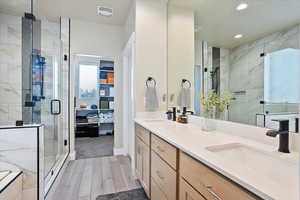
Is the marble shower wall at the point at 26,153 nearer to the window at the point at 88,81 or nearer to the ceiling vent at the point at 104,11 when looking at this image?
the ceiling vent at the point at 104,11

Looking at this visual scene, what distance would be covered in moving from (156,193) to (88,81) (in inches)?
173

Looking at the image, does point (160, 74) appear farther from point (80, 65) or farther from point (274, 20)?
point (80, 65)

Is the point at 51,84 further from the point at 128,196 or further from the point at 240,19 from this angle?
the point at 240,19

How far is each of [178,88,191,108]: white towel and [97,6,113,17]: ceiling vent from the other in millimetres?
1934

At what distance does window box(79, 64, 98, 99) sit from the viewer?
508cm

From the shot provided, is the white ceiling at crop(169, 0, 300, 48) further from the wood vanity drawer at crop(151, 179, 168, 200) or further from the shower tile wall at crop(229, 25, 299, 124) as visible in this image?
the wood vanity drawer at crop(151, 179, 168, 200)

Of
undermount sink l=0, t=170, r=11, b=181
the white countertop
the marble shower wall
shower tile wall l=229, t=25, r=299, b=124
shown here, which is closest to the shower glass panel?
the marble shower wall

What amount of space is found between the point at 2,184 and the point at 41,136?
512 mm

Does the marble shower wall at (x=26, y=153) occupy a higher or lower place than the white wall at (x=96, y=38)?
lower

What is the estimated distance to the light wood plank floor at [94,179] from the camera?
1.97 metres

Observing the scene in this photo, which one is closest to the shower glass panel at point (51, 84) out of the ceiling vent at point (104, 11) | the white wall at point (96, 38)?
the white wall at point (96, 38)

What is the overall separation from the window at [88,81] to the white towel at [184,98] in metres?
3.60

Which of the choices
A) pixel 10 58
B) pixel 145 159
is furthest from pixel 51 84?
pixel 145 159

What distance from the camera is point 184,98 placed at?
2.21 metres
